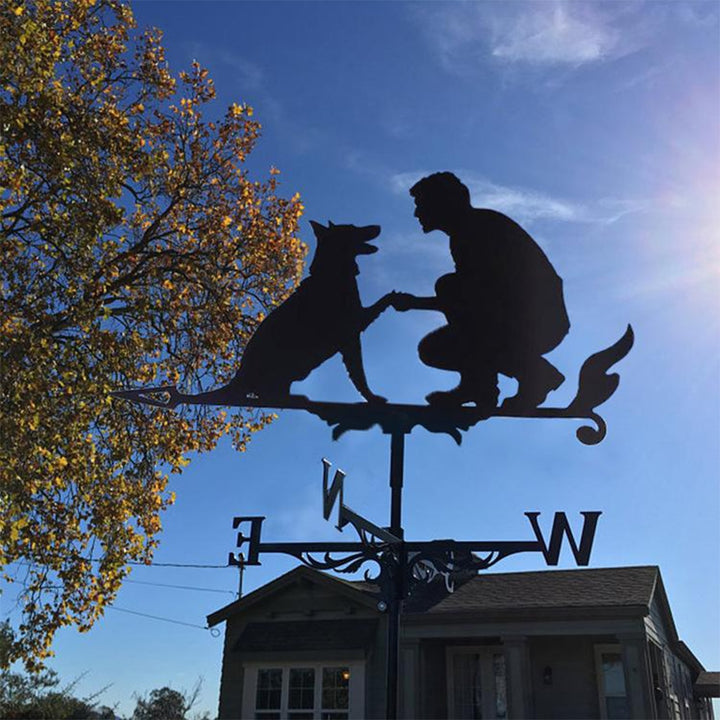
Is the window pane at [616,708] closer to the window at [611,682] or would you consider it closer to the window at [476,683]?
the window at [611,682]

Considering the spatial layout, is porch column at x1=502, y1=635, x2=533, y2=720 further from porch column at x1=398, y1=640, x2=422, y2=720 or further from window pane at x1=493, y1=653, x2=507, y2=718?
porch column at x1=398, y1=640, x2=422, y2=720

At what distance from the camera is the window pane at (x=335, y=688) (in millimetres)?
16875

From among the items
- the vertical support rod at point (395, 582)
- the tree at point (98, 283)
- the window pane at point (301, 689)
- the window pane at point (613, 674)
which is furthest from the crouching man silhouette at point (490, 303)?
the window pane at point (301, 689)

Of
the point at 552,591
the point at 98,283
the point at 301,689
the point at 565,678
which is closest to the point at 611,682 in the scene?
the point at 565,678

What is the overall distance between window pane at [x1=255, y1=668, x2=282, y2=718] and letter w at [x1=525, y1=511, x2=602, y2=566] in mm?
15903

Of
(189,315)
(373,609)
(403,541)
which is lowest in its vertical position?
(403,541)

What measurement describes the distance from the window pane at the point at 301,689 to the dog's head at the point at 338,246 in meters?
15.8

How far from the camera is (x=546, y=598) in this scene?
16812 millimetres

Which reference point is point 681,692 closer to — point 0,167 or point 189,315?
point 189,315

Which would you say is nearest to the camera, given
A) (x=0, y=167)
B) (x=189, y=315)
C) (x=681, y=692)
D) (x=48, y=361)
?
(x=0, y=167)

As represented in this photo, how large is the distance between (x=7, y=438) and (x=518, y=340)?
7.46m

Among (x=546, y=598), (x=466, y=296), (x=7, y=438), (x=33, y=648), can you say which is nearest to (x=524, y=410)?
(x=466, y=296)

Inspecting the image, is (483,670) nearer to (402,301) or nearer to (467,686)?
(467,686)

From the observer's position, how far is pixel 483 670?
17.4 meters
